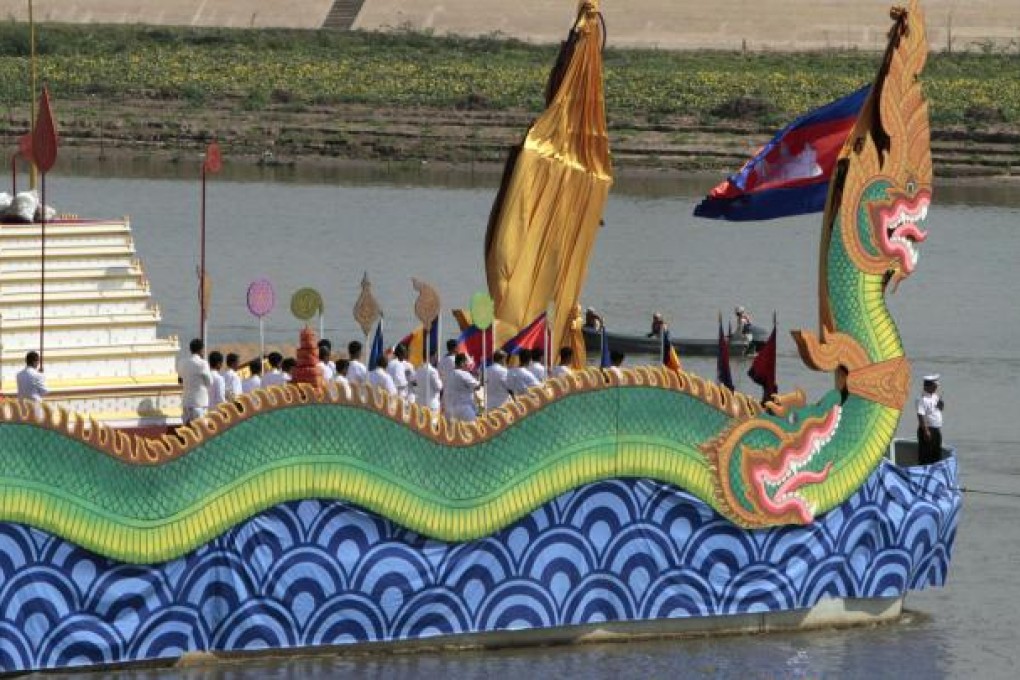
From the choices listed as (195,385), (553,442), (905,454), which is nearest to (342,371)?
(195,385)

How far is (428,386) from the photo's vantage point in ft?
71.6

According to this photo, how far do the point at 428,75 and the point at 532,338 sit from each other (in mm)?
55585

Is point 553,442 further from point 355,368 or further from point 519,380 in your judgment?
point 355,368

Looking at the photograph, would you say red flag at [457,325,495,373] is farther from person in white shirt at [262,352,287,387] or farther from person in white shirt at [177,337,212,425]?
person in white shirt at [177,337,212,425]

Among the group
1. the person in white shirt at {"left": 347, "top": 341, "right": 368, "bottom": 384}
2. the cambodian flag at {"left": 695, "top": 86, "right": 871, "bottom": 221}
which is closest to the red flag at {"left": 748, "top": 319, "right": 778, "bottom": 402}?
the cambodian flag at {"left": 695, "top": 86, "right": 871, "bottom": 221}

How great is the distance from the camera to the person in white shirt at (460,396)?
22.2 meters

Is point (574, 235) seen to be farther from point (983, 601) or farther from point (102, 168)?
point (102, 168)

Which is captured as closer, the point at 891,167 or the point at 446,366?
the point at 891,167

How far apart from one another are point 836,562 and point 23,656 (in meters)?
6.51

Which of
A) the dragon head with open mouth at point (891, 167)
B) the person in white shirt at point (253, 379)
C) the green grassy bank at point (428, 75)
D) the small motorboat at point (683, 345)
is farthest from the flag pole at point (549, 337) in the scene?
the green grassy bank at point (428, 75)

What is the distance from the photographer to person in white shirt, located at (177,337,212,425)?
69.1 feet

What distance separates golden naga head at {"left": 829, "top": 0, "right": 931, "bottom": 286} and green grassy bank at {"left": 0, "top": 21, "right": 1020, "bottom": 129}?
52.1 meters

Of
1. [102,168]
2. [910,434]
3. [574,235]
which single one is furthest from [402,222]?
[574,235]

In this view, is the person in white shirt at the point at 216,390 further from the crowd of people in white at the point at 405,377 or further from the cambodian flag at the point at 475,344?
the cambodian flag at the point at 475,344
